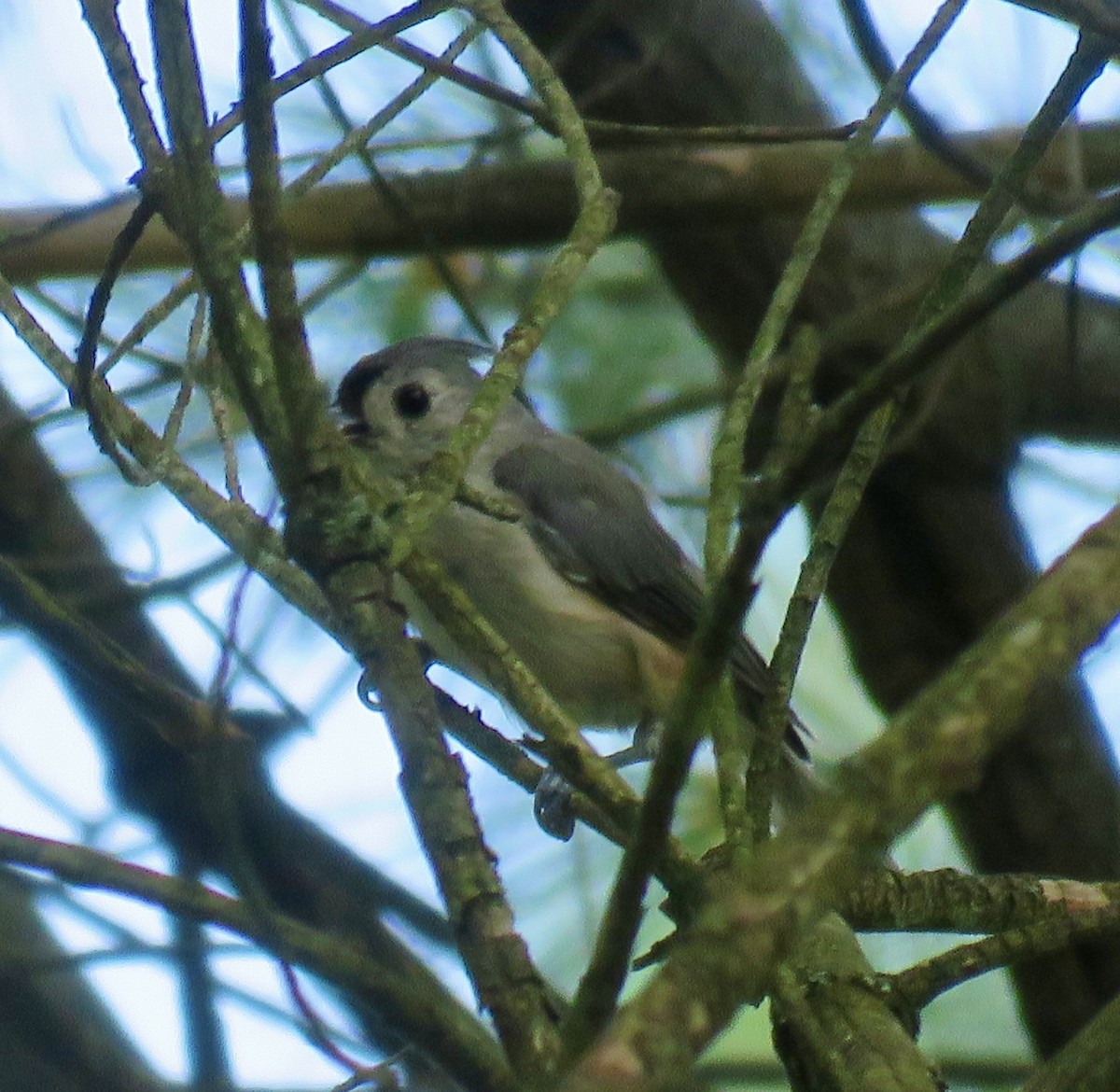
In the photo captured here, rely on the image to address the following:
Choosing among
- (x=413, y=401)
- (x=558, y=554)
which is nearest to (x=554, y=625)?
(x=558, y=554)

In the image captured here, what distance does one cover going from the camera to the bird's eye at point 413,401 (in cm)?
311

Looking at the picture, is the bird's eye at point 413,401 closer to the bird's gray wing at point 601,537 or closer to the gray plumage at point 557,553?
the gray plumage at point 557,553

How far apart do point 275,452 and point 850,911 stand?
719mm

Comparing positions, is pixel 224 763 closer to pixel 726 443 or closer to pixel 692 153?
pixel 726 443

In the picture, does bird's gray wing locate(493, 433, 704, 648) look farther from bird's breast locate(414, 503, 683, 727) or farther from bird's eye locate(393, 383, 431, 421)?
bird's eye locate(393, 383, 431, 421)

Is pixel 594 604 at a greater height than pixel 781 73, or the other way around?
pixel 781 73

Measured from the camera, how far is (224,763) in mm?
1418

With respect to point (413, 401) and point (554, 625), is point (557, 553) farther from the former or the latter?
point (413, 401)

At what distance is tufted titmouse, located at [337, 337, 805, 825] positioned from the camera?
2.89 meters

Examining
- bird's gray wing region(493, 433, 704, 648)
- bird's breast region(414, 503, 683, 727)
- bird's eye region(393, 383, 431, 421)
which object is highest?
bird's eye region(393, 383, 431, 421)

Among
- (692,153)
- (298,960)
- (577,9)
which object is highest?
(577,9)

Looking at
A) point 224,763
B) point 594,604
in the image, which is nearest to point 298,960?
point 224,763

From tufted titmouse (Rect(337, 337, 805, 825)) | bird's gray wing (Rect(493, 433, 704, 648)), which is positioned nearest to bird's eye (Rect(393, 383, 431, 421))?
tufted titmouse (Rect(337, 337, 805, 825))

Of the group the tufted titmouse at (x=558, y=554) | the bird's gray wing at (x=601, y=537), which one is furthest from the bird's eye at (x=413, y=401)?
the bird's gray wing at (x=601, y=537)
